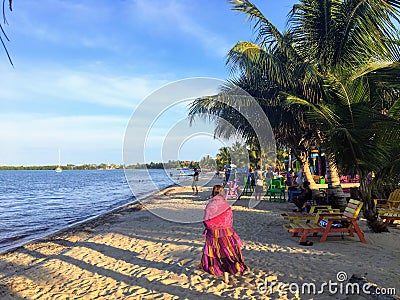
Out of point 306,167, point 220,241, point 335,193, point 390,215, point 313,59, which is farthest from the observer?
point 306,167

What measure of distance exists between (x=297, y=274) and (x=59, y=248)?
253 inches

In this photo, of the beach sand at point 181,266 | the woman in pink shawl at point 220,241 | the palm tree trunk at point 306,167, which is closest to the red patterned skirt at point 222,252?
the woman in pink shawl at point 220,241

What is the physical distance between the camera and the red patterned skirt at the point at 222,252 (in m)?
4.86

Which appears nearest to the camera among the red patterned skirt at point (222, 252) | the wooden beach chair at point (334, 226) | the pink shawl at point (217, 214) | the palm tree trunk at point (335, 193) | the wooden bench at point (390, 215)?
the pink shawl at point (217, 214)

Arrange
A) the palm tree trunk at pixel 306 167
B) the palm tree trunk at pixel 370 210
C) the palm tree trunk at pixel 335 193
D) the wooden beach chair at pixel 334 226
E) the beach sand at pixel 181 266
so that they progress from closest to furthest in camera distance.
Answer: the beach sand at pixel 181 266 → the wooden beach chair at pixel 334 226 → the palm tree trunk at pixel 370 210 → the palm tree trunk at pixel 335 193 → the palm tree trunk at pixel 306 167

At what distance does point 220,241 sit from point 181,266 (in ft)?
3.93

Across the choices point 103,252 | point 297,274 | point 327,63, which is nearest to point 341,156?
point 297,274

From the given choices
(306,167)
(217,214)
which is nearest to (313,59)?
(306,167)

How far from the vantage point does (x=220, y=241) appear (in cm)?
488

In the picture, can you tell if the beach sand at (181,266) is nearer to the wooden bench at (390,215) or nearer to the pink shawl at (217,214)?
the wooden bench at (390,215)

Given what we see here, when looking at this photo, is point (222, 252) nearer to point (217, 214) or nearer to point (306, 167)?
point (217, 214)

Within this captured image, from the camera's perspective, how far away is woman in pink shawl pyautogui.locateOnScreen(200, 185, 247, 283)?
4.75m

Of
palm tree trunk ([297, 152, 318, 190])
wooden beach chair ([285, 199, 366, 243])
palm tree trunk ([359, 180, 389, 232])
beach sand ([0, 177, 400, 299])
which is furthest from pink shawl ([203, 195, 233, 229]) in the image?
palm tree trunk ([297, 152, 318, 190])

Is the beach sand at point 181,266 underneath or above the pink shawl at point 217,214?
underneath
